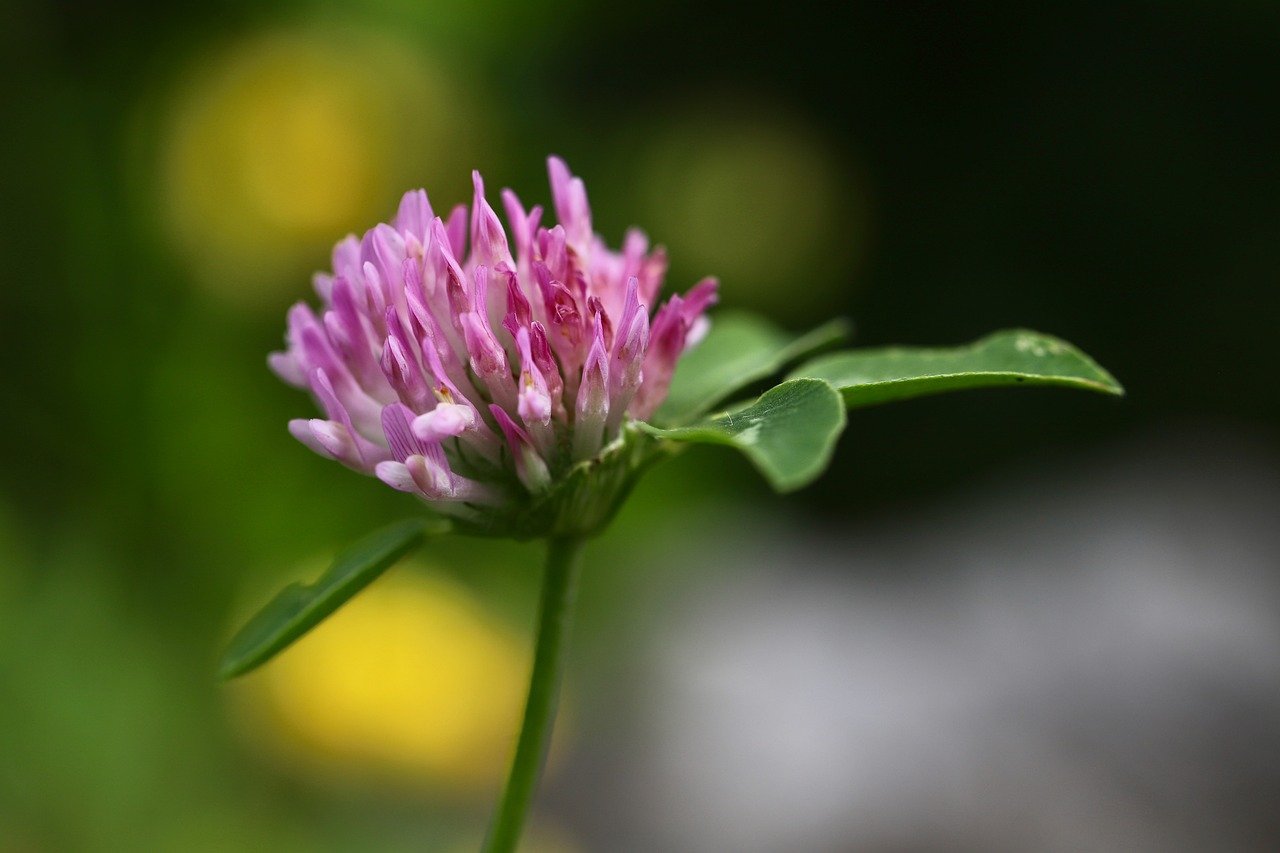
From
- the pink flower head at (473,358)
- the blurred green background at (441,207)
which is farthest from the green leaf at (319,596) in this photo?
the blurred green background at (441,207)

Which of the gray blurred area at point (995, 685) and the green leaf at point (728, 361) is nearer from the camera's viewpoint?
the green leaf at point (728, 361)

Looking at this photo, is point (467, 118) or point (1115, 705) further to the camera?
point (467, 118)

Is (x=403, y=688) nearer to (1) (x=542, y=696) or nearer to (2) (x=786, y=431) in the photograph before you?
(1) (x=542, y=696)

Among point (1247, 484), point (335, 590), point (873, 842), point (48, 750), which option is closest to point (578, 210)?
point (335, 590)

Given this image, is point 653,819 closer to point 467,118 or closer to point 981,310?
point 467,118

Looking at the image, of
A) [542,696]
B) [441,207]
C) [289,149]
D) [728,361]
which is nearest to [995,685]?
[441,207]

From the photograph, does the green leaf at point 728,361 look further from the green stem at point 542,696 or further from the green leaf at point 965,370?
the green stem at point 542,696

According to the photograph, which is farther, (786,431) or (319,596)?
(319,596)
